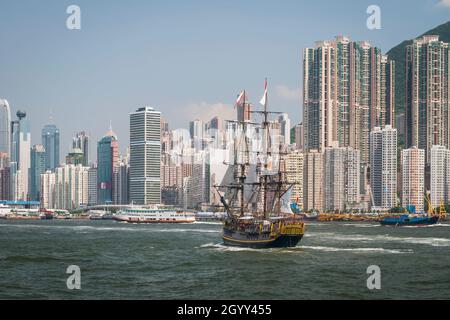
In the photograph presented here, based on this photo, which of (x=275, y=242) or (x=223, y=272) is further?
(x=275, y=242)

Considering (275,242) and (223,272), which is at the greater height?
(275,242)

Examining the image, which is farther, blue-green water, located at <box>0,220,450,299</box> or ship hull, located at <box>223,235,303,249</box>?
ship hull, located at <box>223,235,303,249</box>

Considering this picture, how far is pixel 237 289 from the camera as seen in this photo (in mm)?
50406

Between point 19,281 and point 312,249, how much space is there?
4042 cm

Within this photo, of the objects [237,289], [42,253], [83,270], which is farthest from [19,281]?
[42,253]

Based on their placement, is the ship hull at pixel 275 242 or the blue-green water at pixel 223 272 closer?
the blue-green water at pixel 223 272

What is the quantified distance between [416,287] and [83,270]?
2653 centimetres
